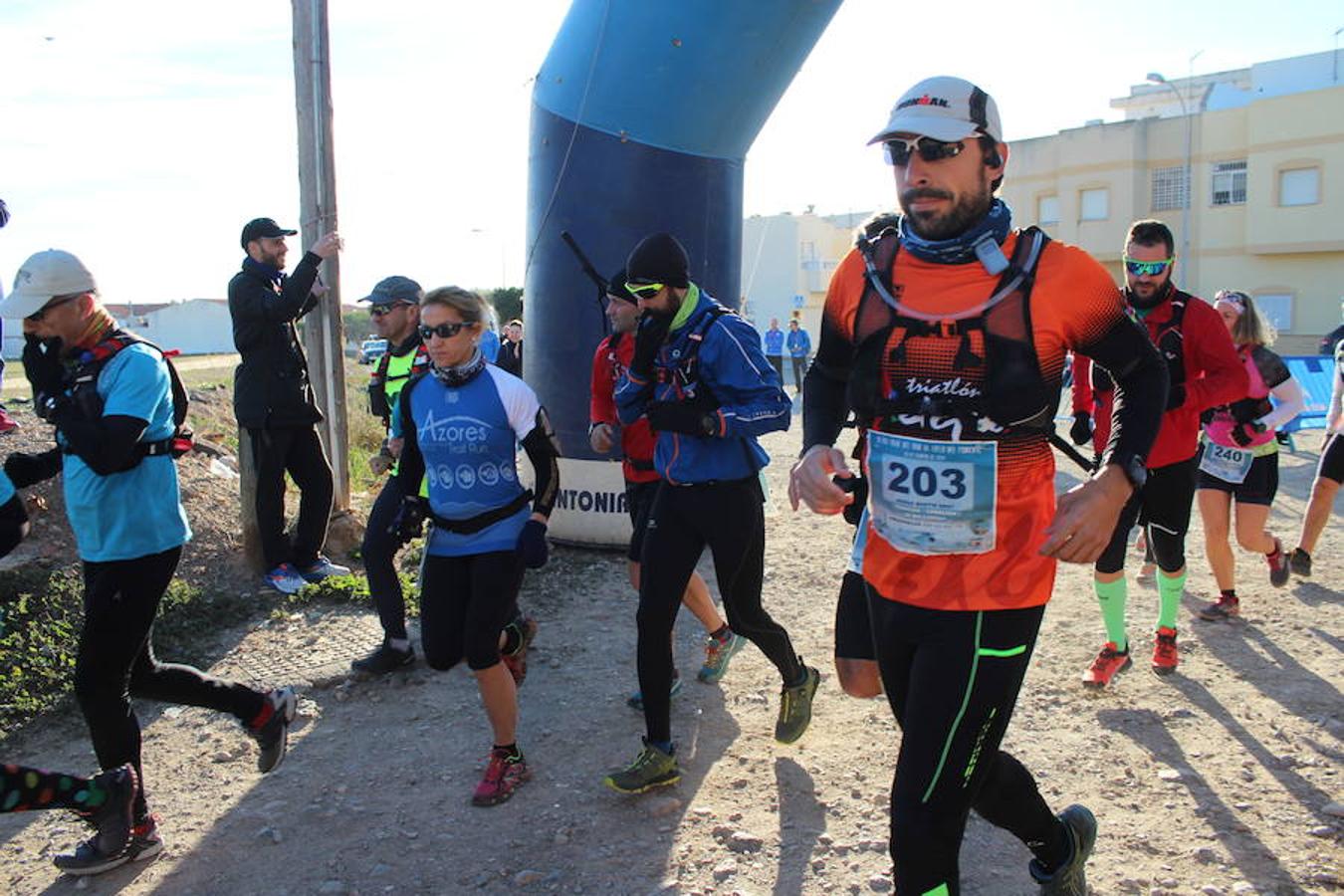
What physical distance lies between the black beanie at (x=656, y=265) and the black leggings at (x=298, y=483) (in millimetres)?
3745

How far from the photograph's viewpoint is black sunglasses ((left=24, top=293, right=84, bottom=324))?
12.1 ft

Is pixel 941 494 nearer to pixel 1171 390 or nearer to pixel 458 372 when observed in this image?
pixel 458 372

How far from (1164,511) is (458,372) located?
3.58m

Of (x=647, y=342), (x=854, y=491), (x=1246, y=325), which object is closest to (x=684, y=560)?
(x=647, y=342)

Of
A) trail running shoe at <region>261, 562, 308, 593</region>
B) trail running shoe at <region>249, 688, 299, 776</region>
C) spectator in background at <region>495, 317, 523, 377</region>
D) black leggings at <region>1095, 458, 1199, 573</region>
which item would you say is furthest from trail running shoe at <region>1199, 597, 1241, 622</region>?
spectator in background at <region>495, 317, 523, 377</region>

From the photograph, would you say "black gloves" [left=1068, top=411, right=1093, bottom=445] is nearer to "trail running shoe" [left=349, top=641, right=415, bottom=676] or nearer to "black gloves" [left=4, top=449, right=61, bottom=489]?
"trail running shoe" [left=349, top=641, right=415, bottom=676]

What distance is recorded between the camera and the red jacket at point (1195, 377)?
16.7 ft

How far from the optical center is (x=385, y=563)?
5.64 m

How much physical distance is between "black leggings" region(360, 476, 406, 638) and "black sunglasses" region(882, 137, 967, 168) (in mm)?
3588

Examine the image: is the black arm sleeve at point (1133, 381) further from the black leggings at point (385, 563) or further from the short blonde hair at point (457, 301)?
the black leggings at point (385, 563)

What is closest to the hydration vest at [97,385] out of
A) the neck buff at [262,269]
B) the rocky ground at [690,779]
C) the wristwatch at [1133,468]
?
the rocky ground at [690,779]

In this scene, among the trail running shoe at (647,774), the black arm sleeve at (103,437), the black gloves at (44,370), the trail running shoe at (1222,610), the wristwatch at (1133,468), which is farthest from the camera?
the trail running shoe at (1222,610)

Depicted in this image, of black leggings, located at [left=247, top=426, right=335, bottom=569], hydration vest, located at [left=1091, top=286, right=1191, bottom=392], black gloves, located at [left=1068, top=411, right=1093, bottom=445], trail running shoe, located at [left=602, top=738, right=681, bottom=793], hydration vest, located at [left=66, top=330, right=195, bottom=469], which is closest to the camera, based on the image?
hydration vest, located at [left=66, top=330, right=195, bottom=469]

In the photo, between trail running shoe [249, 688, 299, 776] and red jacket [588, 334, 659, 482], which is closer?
trail running shoe [249, 688, 299, 776]
